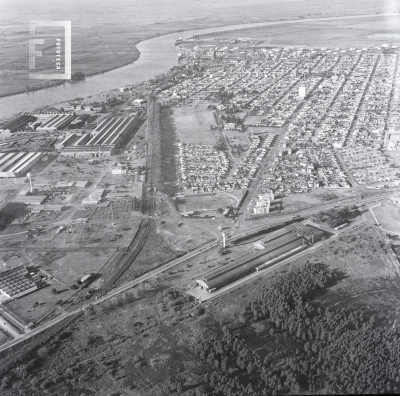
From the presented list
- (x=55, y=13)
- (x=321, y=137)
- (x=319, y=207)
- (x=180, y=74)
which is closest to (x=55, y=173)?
(x=319, y=207)

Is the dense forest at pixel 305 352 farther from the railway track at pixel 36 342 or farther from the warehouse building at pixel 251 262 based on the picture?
the railway track at pixel 36 342

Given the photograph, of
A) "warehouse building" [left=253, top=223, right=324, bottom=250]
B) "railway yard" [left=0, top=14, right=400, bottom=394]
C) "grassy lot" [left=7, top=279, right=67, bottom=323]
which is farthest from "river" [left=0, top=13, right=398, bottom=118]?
"warehouse building" [left=253, top=223, right=324, bottom=250]

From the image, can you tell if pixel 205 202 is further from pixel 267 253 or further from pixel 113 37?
pixel 113 37

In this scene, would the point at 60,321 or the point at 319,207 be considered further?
the point at 319,207

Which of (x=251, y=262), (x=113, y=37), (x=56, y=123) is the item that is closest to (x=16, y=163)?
(x=56, y=123)

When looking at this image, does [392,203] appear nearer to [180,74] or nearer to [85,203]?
[85,203]

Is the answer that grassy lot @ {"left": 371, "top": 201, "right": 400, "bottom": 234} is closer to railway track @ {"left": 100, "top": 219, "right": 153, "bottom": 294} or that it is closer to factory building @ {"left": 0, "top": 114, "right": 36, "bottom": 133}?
railway track @ {"left": 100, "top": 219, "right": 153, "bottom": 294}
